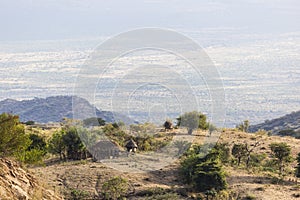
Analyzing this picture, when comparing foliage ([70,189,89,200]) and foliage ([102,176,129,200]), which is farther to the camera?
foliage ([102,176,129,200])

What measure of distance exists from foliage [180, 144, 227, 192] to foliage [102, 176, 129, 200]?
4.08m

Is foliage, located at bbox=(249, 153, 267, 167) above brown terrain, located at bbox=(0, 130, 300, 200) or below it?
above

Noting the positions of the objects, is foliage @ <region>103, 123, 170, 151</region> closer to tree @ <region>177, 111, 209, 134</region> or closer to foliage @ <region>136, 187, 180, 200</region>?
tree @ <region>177, 111, 209, 134</region>

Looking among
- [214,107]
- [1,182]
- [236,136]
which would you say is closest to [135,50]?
[214,107]

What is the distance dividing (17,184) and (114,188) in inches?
436

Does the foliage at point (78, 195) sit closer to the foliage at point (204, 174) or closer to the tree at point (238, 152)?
the foliage at point (204, 174)

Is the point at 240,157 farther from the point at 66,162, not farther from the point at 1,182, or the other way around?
the point at 1,182

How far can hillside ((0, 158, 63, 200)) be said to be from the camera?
16.9 m

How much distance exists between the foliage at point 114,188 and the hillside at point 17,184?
7.95 m

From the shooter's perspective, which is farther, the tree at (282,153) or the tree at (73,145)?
the tree at (73,145)

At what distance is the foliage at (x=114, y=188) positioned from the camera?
28.2 m

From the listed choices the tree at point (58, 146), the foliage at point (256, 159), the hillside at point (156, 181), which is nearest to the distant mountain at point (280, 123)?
the foliage at point (256, 159)

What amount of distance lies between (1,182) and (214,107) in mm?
17821

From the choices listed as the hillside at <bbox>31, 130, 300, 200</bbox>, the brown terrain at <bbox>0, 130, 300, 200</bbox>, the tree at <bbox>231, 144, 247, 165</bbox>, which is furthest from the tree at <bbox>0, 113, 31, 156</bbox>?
the tree at <bbox>231, 144, 247, 165</bbox>
